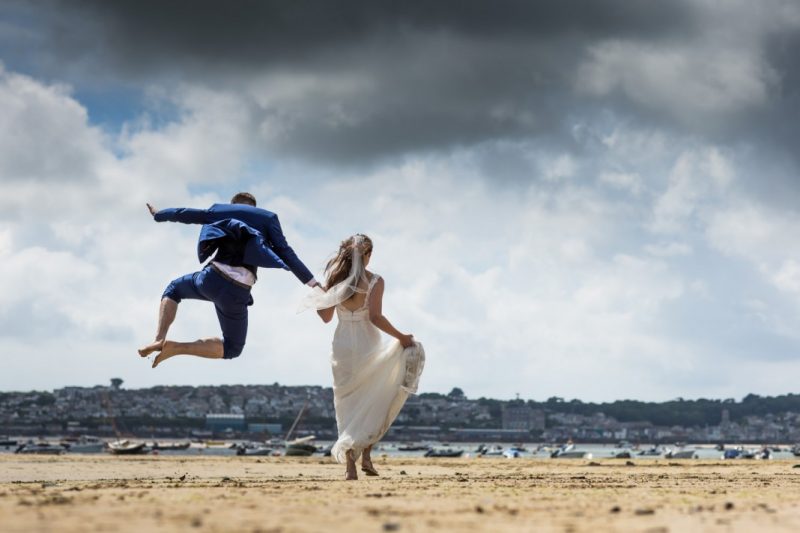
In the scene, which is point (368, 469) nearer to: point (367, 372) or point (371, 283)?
point (367, 372)

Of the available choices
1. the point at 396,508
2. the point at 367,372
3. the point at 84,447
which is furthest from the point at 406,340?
the point at 84,447

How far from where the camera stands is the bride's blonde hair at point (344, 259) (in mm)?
10273

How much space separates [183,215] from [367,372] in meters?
2.43

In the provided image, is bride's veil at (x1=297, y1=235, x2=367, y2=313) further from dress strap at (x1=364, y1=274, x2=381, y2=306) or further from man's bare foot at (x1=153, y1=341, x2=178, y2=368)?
man's bare foot at (x1=153, y1=341, x2=178, y2=368)

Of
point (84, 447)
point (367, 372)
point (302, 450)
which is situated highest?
point (367, 372)

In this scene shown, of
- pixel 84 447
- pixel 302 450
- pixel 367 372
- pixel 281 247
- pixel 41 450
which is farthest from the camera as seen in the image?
pixel 84 447

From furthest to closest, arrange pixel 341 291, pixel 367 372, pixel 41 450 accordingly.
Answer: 1. pixel 41 450
2. pixel 367 372
3. pixel 341 291

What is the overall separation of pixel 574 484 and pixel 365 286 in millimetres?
2700

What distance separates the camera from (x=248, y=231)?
10367mm

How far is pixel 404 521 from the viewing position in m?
5.37

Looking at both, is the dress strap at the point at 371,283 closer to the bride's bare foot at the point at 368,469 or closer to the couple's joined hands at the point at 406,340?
the couple's joined hands at the point at 406,340

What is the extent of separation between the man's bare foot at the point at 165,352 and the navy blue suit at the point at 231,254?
1.50 ft

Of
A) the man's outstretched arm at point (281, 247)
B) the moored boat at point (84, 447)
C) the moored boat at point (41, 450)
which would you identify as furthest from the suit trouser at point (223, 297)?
the moored boat at point (84, 447)

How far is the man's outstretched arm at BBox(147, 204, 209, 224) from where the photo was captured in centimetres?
1059
